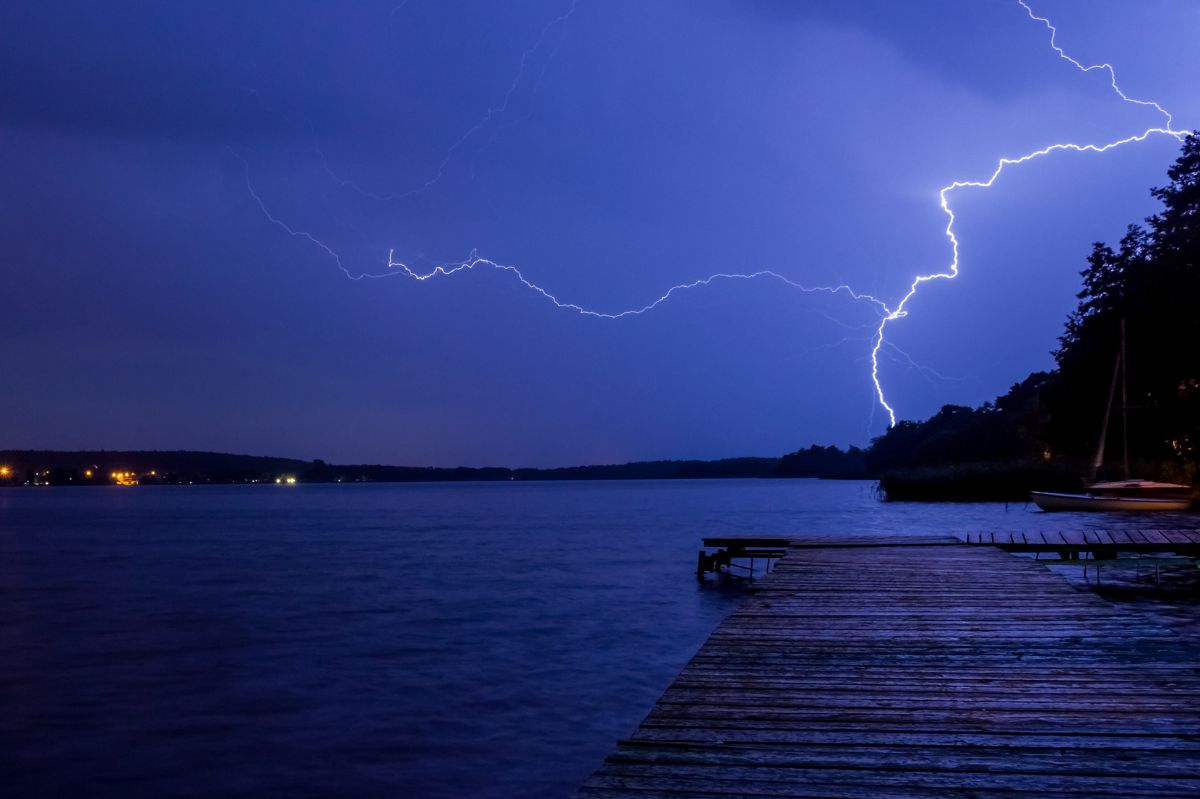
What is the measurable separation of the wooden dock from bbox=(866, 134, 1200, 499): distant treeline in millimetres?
36795

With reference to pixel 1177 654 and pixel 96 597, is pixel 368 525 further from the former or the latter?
pixel 1177 654

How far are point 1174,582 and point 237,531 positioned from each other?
163 feet

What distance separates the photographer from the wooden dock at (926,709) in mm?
4141

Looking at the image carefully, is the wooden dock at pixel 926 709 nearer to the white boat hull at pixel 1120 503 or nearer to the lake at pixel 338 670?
the lake at pixel 338 670

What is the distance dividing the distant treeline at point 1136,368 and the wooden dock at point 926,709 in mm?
36795

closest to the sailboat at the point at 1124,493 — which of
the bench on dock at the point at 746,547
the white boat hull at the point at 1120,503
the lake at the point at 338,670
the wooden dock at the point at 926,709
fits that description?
the white boat hull at the point at 1120,503

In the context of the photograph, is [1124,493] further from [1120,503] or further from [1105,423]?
[1105,423]

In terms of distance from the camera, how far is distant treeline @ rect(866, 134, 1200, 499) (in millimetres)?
41312

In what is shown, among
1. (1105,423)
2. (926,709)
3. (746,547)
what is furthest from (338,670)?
(1105,423)

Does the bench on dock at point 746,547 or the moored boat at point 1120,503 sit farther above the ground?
the moored boat at point 1120,503

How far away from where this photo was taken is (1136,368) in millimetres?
43562

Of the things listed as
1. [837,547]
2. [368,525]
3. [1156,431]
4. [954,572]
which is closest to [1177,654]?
[954,572]

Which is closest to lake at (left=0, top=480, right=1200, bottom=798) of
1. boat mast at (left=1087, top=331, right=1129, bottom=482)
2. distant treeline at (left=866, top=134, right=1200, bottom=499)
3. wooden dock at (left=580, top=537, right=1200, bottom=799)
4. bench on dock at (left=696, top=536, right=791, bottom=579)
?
bench on dock at (left=696, top=536, right=791, bottom=579)

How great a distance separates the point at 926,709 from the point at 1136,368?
4447cm
